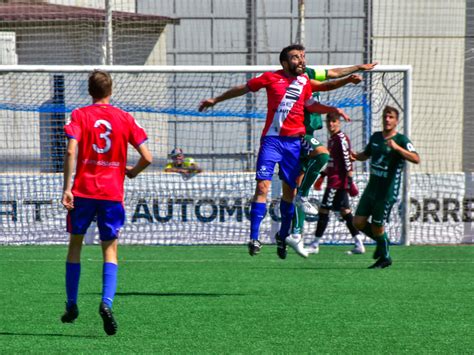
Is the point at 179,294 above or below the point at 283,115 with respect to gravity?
below

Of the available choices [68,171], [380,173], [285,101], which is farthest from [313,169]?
[68,171]

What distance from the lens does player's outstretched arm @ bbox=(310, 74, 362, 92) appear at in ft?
31.8

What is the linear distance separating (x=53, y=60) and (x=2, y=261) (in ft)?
23.2

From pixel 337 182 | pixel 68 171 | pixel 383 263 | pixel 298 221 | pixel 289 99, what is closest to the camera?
pixel 68 171

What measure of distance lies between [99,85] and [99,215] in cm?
95

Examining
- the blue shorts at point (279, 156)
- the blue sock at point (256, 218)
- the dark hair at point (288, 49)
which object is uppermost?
the dark hair at point (288, 49)

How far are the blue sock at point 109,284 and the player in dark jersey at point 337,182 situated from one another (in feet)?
23.6

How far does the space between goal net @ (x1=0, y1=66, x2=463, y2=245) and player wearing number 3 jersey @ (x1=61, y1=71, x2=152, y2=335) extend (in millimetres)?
8064

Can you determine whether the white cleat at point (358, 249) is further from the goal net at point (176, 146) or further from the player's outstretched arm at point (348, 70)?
the player's outstretched arm at point (348, 70)

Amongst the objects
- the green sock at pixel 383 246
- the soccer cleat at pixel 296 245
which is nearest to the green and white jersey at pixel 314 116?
the soccer cleat at pixel 296 245

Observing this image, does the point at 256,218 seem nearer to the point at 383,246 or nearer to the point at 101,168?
the point at 383,246

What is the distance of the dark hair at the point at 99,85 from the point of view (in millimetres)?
7070

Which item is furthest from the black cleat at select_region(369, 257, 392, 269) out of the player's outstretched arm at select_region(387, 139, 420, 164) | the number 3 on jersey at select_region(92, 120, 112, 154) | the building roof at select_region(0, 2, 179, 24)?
the building roof at select_region(0, 2, 179, 24)

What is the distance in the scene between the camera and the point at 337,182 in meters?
14.1
